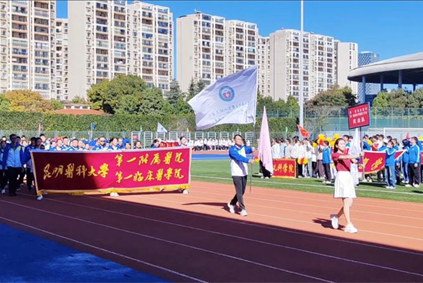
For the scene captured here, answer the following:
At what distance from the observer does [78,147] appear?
19.5 metres

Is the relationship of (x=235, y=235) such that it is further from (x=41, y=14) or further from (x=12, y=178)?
(x=41, y=14)

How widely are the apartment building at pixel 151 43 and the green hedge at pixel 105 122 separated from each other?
56.3 meters

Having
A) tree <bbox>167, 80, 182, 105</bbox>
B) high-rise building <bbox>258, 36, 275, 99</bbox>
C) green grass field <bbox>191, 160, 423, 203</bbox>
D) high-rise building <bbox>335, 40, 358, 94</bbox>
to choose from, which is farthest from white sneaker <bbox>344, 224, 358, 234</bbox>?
high-rise building <bbox>335, 40, 358, 94</bbox>

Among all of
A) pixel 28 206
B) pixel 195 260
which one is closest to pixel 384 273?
pixel 195 260

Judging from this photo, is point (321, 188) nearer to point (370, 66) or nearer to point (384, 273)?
point (384, 273)

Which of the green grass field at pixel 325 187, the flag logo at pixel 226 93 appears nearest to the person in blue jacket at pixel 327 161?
the green grass field at pixel 325 187

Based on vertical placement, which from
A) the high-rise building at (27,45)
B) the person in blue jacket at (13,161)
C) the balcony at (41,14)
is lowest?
the person in blue jacket at (13,161)

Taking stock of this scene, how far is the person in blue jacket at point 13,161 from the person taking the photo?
17812mm

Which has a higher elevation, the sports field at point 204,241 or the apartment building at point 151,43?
the apartment building at point 151,43

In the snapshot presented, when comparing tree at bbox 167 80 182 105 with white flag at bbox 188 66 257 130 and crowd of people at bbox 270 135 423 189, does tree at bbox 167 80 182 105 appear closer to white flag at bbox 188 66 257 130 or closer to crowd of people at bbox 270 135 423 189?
crowd of people at bbox 270 135 423 189

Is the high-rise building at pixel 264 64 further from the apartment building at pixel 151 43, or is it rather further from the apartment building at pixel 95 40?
the apartment building at pixel 95 40

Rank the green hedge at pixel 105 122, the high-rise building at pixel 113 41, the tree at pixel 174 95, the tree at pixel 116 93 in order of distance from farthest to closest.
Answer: the high-rise building at pixel 113 41 < the tree at pixel 174 95 < the tree at pixel 116 93 < the green hedge at pixel 105 122

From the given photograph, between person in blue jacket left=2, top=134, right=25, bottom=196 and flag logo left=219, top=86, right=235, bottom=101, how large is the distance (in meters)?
7.50

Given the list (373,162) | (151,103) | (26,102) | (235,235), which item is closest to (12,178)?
(235,235)
